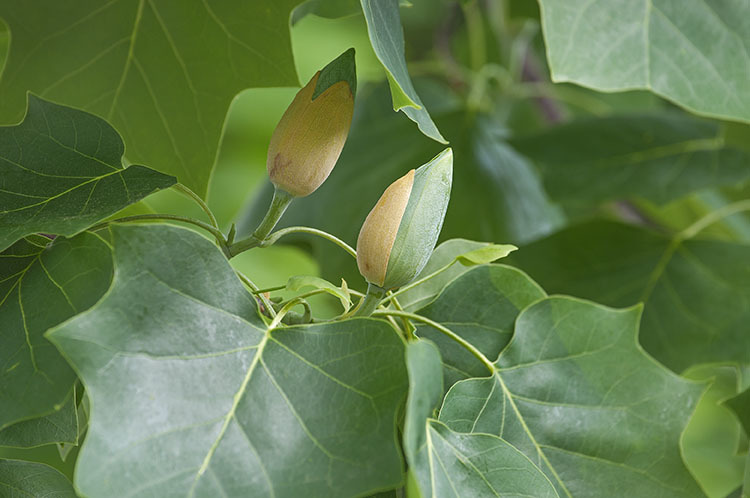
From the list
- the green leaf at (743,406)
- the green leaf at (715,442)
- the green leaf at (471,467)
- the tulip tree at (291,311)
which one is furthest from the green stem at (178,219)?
the green leaf at (715,442)

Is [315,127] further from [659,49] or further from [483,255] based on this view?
[659,49]

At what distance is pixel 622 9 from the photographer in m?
0.40

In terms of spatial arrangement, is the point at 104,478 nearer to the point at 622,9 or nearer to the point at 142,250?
the point at 142,250

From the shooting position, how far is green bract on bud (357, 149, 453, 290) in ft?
0.84

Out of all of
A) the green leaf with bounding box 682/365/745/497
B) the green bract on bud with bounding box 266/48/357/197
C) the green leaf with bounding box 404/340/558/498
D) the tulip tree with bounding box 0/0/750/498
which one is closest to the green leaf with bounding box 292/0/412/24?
the tulip tree with bounding box 0/0/750/498

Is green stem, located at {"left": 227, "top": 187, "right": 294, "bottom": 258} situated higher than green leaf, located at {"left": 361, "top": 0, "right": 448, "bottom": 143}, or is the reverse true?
green leaf, located at {"left": 361, "top": 0, "right": 448, "bottom": 143}

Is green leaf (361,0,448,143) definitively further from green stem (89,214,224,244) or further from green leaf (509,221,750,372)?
green leaf (509,221,750,372)

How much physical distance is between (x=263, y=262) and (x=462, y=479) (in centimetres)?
93

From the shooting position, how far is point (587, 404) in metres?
0.31

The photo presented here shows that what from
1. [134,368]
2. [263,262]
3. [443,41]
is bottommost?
[263,262]

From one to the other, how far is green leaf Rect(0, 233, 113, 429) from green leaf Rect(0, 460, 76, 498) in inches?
2.5

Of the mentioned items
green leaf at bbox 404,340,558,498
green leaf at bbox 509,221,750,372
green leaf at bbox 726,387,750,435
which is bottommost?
green leaf at bbox 509,221,750,372

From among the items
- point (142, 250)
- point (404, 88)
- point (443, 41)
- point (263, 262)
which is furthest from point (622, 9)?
point (263, 262)

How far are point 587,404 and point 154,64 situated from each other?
244 millimetres
